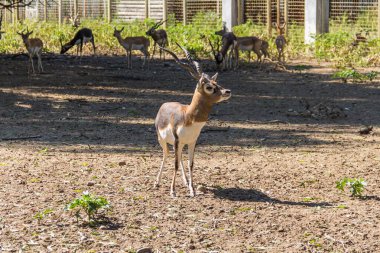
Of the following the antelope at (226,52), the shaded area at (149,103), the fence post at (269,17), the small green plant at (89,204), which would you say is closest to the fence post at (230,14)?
the fence post at (269,17)

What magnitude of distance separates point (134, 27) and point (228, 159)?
1883 cm

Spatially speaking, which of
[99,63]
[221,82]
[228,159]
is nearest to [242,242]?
[228,159]

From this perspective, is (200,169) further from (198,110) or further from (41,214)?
(41,214)

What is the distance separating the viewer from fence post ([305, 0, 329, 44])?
2519cm

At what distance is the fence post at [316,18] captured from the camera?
25188 mm

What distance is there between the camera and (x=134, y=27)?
2872 cm

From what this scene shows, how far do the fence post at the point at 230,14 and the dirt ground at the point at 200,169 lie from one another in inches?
399

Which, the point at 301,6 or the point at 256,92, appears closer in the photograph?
the point at 256,92

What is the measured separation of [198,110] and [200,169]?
1816mm

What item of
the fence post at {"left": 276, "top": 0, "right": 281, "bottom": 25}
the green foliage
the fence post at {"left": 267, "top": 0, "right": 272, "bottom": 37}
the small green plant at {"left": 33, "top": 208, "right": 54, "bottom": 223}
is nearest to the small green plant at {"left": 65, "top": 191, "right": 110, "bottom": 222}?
the small green plant at {"left": 33, "top": 208, "right": 54, "bottom": 223}

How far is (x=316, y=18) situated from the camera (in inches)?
991

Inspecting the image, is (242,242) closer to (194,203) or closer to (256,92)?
(194,203)

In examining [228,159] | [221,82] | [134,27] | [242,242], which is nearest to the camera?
[242,242]

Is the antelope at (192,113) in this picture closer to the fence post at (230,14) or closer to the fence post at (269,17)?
the fence post at (269,17)
